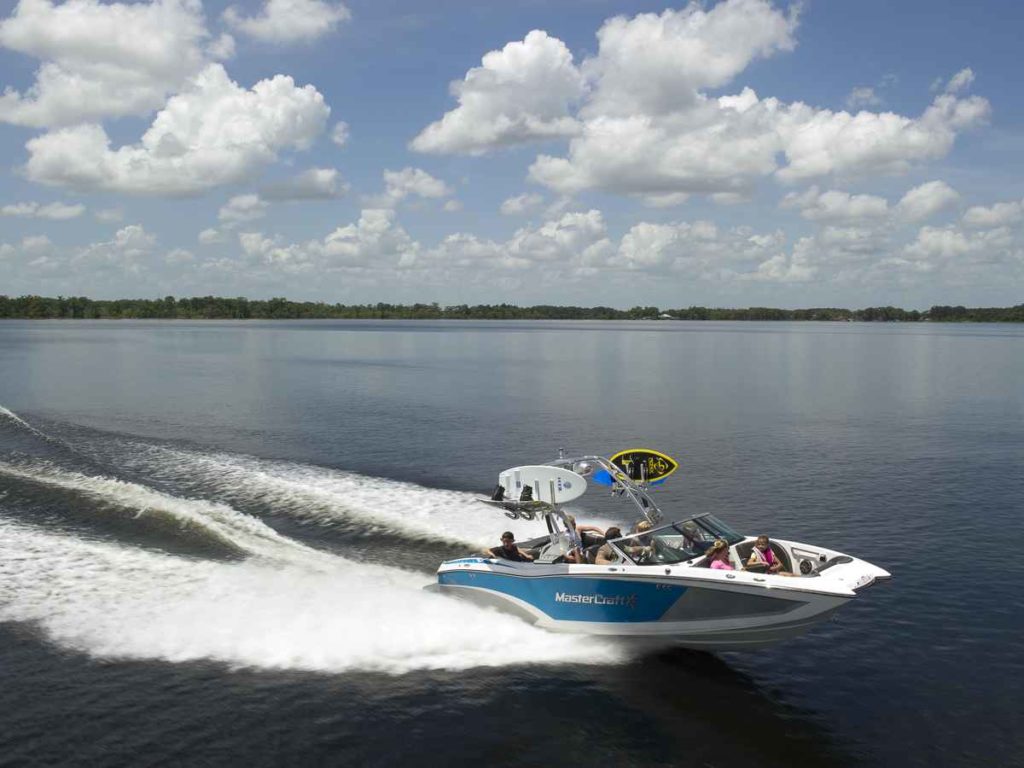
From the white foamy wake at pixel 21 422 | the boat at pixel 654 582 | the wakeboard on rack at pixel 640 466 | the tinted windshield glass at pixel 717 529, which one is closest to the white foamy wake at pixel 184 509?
the boat at pixel 654 582

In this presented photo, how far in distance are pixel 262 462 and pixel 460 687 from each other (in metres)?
21.9

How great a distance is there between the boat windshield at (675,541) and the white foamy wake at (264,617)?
2.09 meters

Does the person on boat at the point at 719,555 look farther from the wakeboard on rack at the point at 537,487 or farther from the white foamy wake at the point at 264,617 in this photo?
the wakeboard on rack at the point at 537,487

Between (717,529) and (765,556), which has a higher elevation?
(717,529)

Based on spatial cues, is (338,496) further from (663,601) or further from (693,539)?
(663,601)

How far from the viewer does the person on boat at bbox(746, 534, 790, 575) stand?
1705 centimetres

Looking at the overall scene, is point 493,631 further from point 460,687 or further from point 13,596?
point 13,596

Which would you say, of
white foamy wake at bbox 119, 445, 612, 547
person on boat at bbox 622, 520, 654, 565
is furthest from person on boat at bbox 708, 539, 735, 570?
white foamy wake at bbox 119, 445, 612, 547

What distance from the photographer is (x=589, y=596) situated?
57.3 feet

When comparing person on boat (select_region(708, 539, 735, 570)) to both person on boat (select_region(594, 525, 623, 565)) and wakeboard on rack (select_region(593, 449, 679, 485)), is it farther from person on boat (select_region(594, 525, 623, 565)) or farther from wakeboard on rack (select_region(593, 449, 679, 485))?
wakeboard on rack (select_region(593, 449, 679, 485))

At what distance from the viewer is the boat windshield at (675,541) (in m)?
17.7

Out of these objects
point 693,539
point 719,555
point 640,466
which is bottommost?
point 719,555

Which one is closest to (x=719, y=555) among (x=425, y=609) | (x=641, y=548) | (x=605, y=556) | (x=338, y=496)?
(x=641, y=548)

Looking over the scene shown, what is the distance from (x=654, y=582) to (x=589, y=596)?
4.74 ft
